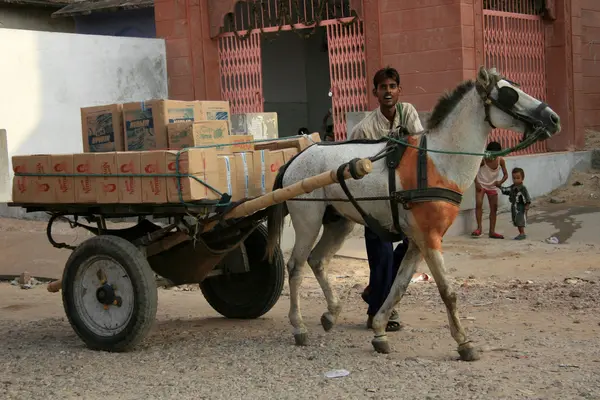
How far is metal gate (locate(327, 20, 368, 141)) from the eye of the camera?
13.6 meters

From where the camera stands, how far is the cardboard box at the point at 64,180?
21.5ft

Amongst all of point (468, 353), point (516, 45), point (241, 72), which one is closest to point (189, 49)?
point (241, 72)

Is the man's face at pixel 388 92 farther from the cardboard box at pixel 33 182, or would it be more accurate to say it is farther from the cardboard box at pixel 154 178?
the cardboard box at pixel 33 182

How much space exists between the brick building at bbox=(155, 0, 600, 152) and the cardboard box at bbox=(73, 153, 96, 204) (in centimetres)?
709

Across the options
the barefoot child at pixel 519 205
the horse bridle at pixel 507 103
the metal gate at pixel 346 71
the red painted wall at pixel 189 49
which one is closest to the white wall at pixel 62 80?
the red painted wall at pixel 189 49

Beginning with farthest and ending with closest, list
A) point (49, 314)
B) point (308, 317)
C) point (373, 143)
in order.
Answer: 1. point (49, 314)
2. point (308, 317)
3. point (373, 143)

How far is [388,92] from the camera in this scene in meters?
6.62

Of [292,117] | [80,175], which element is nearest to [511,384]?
[80,175]

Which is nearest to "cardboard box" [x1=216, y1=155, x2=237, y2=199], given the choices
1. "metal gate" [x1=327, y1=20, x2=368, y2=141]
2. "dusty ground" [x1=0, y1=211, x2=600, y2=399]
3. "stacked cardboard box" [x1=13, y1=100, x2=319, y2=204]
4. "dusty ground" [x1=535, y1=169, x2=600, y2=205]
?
"stacked cardboard box" [x1=13, y1=100, x2=319, y2=204]

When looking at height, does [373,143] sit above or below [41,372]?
above

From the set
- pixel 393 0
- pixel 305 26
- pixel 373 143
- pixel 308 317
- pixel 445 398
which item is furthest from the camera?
pixel 305 26

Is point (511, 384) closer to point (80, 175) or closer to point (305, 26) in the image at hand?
point (80, 175)

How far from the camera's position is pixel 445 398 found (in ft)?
16.3

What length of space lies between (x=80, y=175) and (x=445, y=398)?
3.06 m
